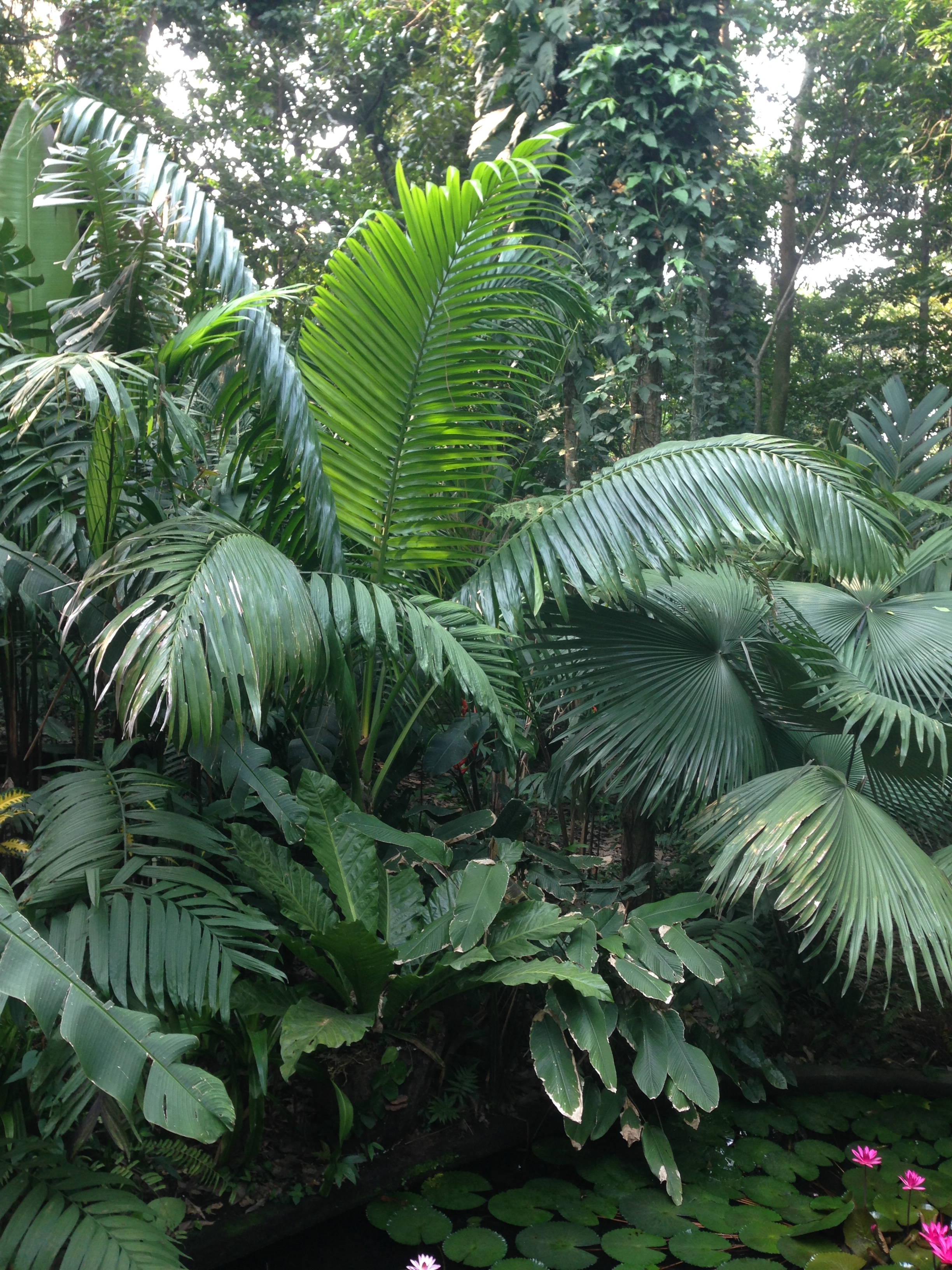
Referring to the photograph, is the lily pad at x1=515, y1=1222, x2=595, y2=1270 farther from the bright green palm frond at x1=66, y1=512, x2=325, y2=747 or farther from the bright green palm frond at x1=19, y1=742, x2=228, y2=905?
the bright green palm frond at x1=66, y1=512, x2=325, y2=747

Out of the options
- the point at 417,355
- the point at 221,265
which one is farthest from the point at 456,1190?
the point at 221,265

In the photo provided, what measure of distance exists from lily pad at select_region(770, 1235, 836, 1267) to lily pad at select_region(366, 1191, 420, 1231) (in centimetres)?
93

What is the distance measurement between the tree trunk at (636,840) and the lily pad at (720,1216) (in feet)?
3.73

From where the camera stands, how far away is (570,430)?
5.72 metres

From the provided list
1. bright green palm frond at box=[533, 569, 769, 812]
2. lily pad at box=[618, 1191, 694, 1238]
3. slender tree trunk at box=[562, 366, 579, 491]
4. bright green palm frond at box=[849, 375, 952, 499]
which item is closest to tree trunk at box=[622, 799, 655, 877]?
bright green palm frond at box=[533, 569, 769, 812]

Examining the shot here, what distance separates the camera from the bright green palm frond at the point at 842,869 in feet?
7.33

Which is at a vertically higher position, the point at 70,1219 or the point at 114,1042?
the point at 114,1042

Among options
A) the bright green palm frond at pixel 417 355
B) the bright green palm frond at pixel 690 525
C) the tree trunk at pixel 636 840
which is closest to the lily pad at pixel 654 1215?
the tree trunk at pixel 636 840

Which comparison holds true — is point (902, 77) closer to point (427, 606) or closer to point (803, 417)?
point (803, 417)

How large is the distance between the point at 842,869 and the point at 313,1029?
133 centimetres

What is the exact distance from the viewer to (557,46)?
5.64 m

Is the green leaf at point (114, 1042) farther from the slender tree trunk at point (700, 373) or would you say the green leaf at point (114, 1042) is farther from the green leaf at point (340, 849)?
the slender tree trunk at point (700, 373)

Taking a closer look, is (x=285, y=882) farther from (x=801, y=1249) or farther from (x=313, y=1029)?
(x=801, y=1249)

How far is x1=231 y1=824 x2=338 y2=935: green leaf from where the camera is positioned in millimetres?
2396
